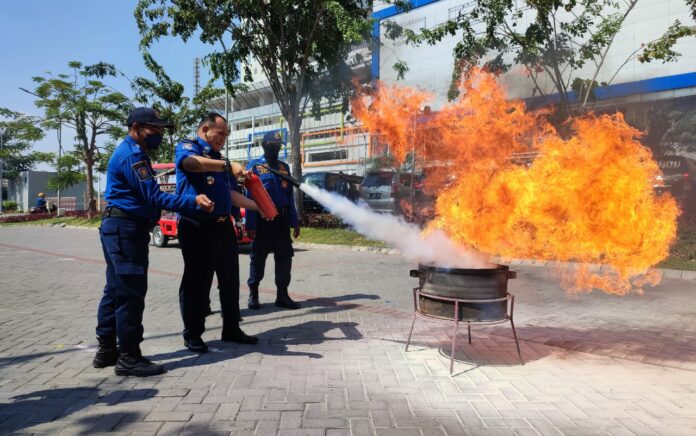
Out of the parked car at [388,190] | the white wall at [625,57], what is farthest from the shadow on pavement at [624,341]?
the white wall at [625,57]

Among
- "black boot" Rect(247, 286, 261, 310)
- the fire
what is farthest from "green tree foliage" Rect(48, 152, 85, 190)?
the fire

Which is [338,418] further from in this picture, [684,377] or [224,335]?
[684,377]

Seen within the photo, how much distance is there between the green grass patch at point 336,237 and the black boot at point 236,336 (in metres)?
9.41

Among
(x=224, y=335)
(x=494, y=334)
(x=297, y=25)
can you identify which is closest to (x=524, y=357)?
(x=494, y=334)

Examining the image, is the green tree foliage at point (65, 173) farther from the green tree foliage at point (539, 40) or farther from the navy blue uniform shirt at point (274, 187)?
the navy blue uniform shirt at point (274, 187)

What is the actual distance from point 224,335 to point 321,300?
2.39m

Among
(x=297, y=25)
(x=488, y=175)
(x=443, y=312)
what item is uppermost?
(x=297, y=25)

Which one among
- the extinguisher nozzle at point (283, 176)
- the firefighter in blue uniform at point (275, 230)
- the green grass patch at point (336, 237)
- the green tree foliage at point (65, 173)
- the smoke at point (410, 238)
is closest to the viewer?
the smoke at point (410, 238)

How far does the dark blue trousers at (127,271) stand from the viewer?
3.79 metres

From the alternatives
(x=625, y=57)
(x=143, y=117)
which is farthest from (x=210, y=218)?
(x=625, y=57)

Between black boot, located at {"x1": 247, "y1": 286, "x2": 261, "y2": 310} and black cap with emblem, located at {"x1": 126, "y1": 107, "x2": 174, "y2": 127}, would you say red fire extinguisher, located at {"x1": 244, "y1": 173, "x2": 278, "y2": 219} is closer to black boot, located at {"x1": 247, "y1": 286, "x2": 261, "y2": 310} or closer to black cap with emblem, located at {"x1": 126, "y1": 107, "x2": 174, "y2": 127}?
black cap with emblem, located at {"x1": 126, "y1": 107, "x2": 174, "y2": 127}

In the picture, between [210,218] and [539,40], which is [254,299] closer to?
[210,218]

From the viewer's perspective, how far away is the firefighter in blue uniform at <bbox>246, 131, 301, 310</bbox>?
6.27m

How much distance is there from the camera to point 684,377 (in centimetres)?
400
